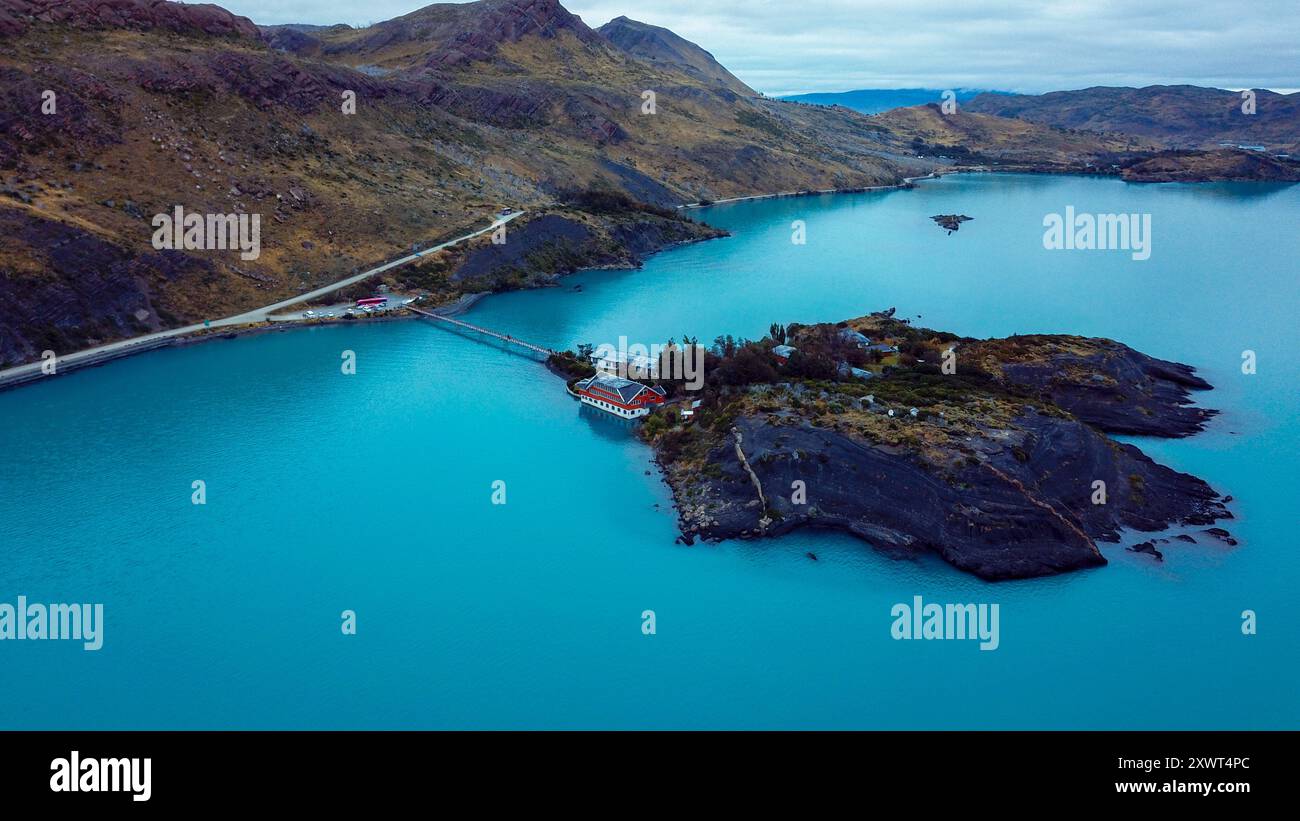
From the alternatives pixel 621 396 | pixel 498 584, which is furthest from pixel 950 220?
pixel 498 584

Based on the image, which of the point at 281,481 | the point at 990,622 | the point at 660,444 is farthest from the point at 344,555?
the point at 990,622

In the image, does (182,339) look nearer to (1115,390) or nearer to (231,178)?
(231,178)

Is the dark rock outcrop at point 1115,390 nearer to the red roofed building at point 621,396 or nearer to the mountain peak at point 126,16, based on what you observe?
the red roofed building at point 621,396

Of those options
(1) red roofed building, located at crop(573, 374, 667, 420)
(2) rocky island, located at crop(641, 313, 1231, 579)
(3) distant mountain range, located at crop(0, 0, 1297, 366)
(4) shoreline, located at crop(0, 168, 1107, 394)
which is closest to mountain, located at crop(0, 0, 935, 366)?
(3) distant mountain range, located at crop(0, 0, 1297, 366)

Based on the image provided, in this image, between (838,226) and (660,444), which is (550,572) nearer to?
(660,444)

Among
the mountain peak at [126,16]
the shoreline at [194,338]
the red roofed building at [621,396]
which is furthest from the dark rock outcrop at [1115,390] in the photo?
the mountain peak at [126,16]

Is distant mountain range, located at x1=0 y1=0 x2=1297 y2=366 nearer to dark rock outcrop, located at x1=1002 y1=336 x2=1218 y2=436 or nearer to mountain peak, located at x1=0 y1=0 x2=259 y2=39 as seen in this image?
mountain peak, located at x1=0 y1=0 x2=259 y2=39
